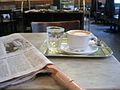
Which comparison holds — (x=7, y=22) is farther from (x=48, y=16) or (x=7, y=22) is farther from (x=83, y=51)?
(x=83, y=51)

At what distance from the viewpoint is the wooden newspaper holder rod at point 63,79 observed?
0.70 m

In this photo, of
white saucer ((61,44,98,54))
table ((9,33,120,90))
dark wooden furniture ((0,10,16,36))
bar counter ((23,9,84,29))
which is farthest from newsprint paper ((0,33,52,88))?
dark wooden furniture ((0,10,16,36))

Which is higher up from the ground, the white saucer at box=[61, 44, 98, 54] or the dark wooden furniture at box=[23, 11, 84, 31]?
the dark wooden furniture at box=[23, 11, 84, 31]

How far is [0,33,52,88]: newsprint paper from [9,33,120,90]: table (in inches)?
1.3

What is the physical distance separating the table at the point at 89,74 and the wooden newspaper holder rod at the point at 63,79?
2 cm

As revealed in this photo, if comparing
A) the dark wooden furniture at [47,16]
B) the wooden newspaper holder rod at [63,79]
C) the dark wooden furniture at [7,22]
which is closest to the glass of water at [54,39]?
the wooden newspaper holder rod at [63,79]

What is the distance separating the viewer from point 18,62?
35.8 inches

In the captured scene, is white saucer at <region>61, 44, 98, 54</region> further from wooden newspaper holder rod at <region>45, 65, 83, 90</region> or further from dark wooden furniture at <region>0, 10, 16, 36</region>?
dark wooden furniture at <region>0, 10, 16, 36</region>

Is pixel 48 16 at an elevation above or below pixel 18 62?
above

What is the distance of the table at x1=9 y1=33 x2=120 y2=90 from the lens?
75 cm

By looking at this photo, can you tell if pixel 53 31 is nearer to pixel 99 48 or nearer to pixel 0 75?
pixel 99 48

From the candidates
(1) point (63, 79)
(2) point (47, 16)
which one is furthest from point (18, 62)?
(2) point (47, 16)

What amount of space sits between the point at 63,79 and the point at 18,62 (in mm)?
240

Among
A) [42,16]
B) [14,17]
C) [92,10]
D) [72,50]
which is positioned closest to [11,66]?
[72,50]
